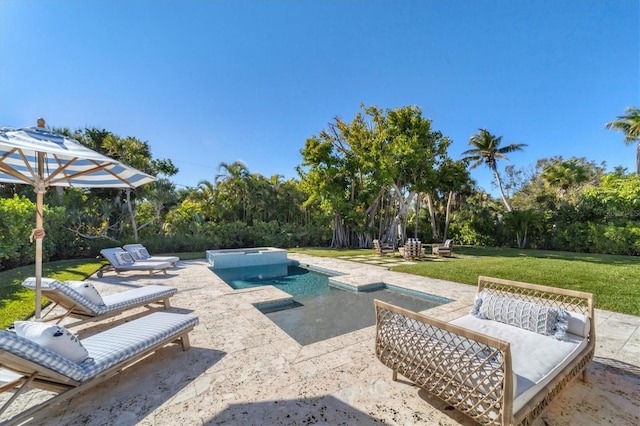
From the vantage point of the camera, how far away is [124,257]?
8195 mm

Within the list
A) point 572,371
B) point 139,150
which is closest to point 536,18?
point 572,371

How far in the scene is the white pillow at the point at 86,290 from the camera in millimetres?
3709

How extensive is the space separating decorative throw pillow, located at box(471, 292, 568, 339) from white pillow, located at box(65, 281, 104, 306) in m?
5.37

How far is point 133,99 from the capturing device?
1145 centimetres

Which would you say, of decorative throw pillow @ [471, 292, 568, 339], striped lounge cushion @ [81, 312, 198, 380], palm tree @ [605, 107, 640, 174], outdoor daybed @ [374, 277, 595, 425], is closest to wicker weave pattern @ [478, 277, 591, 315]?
outdoor daybed @ [374, 277, 595, 425]

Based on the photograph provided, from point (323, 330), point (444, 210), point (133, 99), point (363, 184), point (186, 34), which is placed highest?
point (186, 34)

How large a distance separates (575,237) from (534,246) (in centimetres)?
240

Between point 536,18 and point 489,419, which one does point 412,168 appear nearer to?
point 536,18

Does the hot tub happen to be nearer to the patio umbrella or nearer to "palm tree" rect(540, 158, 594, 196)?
the patio umbrella

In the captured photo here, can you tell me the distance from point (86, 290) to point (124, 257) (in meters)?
5.24

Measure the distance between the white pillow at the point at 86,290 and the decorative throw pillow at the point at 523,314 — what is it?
5.37m

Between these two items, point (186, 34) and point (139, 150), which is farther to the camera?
point (139, 150)

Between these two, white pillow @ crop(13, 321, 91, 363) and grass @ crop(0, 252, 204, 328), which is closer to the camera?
white pillow @ crop(13, 321, 91, 363)

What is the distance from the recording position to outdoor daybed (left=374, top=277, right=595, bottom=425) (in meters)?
1.77
